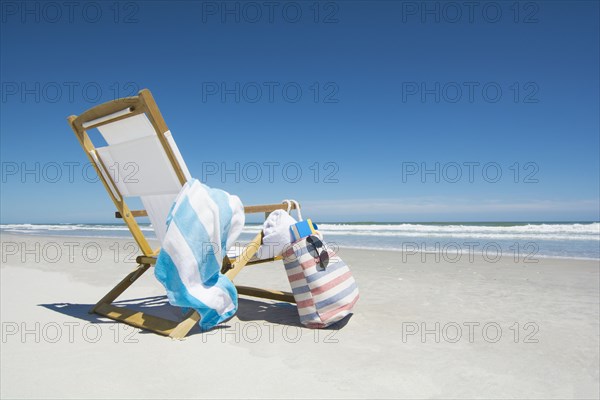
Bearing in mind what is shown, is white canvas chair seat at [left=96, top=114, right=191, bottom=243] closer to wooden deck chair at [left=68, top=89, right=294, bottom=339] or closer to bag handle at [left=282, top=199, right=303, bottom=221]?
wooden deck chair at [left=68, top=89, right=294, bottom=339]

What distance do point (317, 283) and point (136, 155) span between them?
1.63m

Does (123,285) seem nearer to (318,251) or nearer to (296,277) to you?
(296,277)

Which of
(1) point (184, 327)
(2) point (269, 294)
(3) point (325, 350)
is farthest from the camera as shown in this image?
(2) point (269, 294)

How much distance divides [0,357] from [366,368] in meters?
2.03

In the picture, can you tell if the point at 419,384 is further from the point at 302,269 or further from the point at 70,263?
the point at 70,263

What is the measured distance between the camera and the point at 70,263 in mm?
6953

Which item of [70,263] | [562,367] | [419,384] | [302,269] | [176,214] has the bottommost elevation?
[70,263]

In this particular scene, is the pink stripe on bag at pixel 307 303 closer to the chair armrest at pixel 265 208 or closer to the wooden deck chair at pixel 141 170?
the wooden deck chair at pixel 141 170

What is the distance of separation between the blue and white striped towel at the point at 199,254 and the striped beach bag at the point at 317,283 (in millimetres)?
481

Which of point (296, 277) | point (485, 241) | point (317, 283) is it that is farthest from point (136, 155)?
point (485, 241)

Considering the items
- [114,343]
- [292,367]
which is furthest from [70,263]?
[292,367]

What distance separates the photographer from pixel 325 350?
258 centimetres

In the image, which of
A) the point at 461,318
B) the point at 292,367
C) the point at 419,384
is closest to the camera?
the point at 419,384

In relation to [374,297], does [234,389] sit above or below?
above
